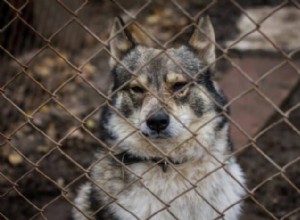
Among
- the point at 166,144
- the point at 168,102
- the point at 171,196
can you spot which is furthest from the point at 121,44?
the point at 171,196

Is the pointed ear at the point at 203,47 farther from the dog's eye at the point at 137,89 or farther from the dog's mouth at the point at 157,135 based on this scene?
the dog's mouth at the point at 157,135

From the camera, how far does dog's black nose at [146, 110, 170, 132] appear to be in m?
3.58

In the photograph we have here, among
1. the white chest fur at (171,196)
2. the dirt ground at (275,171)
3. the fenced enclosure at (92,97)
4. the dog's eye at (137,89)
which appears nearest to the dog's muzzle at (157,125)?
the white chest fur at (171,196)

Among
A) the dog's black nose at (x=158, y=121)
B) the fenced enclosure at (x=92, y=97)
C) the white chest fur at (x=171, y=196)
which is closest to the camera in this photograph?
the dog's black nose at (x=158, y=121)

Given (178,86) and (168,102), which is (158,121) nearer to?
(168,102)

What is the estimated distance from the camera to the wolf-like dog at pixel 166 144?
12.1 feet

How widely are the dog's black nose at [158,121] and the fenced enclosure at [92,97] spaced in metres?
0.64

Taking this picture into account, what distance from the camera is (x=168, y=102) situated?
3697 millimetres

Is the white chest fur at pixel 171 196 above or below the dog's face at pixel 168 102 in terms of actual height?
below

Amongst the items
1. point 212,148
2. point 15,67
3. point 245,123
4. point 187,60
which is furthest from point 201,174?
point 15,67

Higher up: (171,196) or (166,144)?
(166,144)

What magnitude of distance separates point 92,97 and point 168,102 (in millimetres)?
2762

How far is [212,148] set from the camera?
151 inches

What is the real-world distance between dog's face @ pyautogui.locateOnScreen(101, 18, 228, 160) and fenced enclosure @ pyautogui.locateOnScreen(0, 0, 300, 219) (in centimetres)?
28
